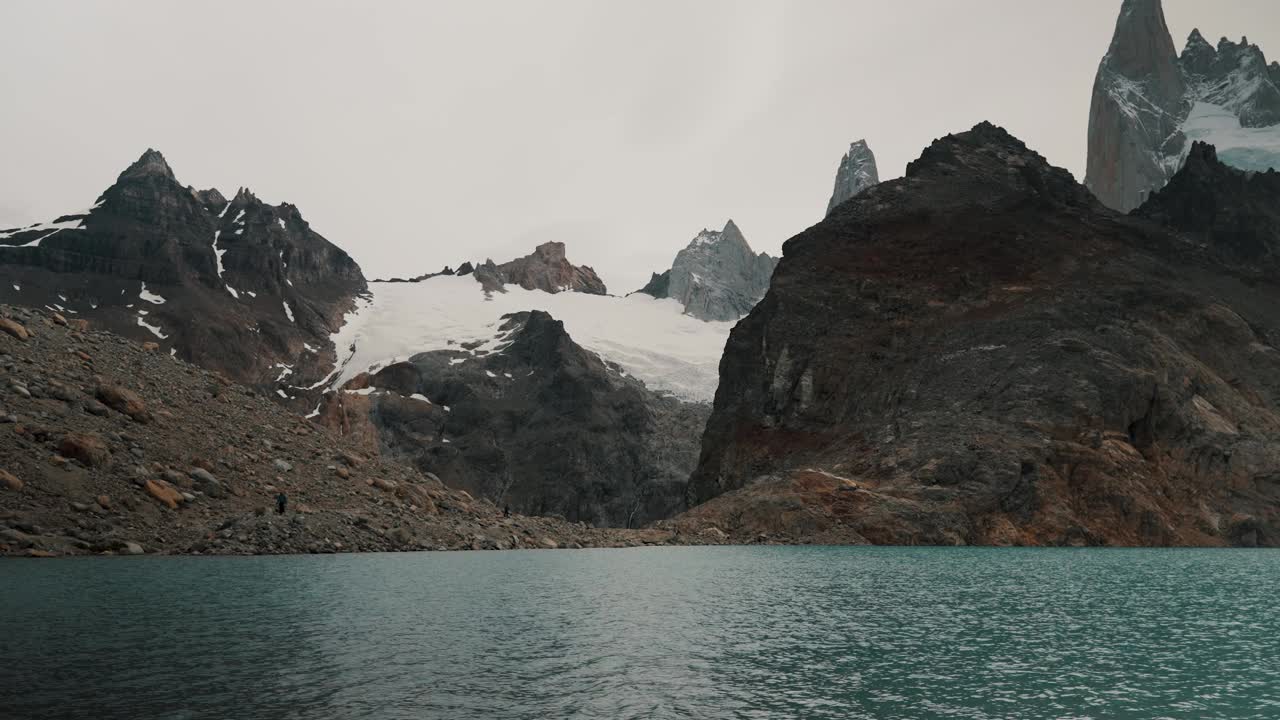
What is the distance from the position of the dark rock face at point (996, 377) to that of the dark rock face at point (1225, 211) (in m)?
1.90

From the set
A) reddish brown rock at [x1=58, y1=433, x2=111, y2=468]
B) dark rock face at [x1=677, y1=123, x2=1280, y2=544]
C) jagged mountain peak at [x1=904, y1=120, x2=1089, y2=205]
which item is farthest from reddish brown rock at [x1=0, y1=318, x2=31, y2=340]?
jagged mountain peak at [x1=904, y1=120, x2=1089, y2=205]

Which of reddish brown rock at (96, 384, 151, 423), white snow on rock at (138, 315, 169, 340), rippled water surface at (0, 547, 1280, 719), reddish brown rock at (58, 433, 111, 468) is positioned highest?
white snow on rock at (138, 315, 169, 340)

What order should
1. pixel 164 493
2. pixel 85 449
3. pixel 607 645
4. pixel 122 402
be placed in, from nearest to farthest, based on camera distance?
pixel 607 645 → pixel 85 449 → pixel 164 493 → pixel 122 402

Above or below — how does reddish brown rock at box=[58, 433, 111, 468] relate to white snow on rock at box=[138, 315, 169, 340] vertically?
below

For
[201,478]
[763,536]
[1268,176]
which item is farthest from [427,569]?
[1268,176]

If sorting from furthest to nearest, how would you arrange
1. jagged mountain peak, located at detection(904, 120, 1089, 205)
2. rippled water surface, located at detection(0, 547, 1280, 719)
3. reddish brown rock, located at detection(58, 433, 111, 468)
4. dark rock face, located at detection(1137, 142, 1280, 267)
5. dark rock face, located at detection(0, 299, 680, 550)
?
jagged mountain peak, located at detection(904, 120, 1089, 205) < dark rock face, located at detection(1137, 142, 1280, 267) < reddish brown rock, located at detection(58, 433, 111, 468) < dark rock face, located at detection(0, 299, 680, 550) < rippled water surface, located at detection(0, 547, 1280, 719)

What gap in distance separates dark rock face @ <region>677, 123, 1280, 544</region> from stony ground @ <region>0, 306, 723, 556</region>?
44.9m

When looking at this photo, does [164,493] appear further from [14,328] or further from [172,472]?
[14,328]

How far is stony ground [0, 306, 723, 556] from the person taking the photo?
145 feet

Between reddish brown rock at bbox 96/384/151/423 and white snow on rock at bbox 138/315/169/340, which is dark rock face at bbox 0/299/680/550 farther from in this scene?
white snow on rock at bbox 138/315/169/340

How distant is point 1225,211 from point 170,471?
178m

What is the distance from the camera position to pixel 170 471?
169 ft

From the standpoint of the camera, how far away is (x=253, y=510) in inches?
2058

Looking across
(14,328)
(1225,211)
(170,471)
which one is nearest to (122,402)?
(170,471)
